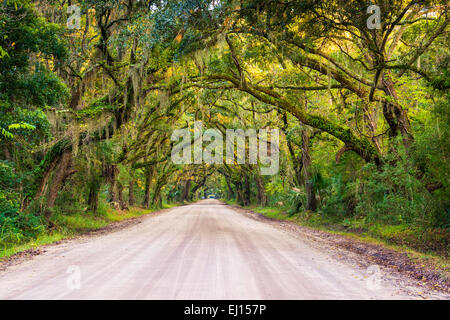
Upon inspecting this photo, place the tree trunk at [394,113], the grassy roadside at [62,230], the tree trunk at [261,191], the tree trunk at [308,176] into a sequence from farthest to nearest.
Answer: the tree trunk at [261,191] → the tree trunk at [308,176] → the tree trunk at [394,113] → the grassy roadside at [62,230]

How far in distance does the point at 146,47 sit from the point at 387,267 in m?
9.17

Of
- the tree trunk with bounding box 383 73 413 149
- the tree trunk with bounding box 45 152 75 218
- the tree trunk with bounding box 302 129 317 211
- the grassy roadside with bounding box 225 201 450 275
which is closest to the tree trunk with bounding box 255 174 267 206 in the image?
the tree trunk with bounding box 302 129 317 211

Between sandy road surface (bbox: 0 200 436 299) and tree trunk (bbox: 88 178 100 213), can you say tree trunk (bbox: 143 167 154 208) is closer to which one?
tree trunk (bbox: 88 178 100 213)

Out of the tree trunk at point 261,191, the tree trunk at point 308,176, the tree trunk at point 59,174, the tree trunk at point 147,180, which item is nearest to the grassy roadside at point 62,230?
the tree trunk at point 59,174

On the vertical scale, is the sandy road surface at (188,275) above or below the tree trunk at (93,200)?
below

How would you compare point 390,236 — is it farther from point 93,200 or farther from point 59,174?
point 93,200

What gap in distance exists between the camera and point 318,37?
35.2ft

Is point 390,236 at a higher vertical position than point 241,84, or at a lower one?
lower

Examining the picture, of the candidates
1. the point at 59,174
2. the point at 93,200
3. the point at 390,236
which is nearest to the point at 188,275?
the point at 390,236

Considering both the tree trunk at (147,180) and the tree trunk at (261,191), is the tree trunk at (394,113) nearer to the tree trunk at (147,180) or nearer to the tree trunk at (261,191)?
the tree trunk at (261,191)
